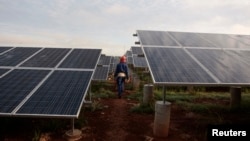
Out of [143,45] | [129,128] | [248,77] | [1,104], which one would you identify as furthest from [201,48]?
[1,104]

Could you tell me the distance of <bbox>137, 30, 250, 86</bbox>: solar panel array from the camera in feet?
26.8

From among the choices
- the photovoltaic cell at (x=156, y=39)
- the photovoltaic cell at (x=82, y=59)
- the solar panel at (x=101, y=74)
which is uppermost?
the photovoltaic cell at (x=156, y=39)

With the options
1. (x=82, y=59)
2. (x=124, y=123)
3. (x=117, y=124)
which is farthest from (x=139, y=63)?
(x=117, y=124)

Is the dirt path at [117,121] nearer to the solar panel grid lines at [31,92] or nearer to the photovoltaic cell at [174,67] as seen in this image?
the photovoltaic cell at [174,67]

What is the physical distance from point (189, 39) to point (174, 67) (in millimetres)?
4698

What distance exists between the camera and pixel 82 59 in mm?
11477

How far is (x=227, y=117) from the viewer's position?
11.0 meters

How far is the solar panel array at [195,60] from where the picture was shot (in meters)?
8.18

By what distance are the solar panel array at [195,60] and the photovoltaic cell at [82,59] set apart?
2068 mm

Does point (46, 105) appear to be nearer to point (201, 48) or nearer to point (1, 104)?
point (1, 104)

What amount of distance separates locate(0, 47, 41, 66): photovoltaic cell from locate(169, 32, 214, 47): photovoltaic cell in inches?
262

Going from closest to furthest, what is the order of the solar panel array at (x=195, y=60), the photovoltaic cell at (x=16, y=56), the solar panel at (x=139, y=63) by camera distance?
the solar panel array at (x=195, y=60), the photovoltaic cell at (x=16, y=56), the solar panel at (x=139, y=63)

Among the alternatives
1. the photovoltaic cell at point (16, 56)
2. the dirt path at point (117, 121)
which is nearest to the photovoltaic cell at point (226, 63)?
the dirt path at point (117, 121)

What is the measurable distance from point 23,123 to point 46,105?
2440mm
